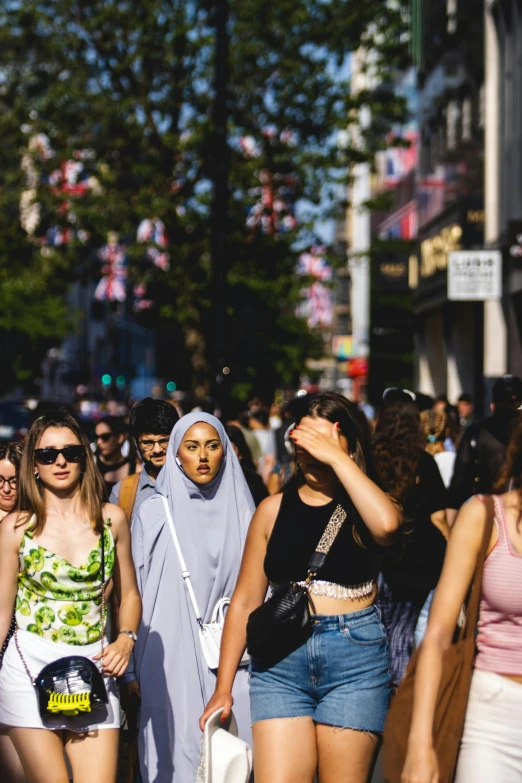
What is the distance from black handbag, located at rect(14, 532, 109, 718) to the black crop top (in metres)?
0.71

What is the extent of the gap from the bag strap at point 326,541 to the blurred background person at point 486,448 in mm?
3514

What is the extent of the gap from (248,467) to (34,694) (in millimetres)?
4221

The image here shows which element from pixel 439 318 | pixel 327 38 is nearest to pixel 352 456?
pixel 327 38

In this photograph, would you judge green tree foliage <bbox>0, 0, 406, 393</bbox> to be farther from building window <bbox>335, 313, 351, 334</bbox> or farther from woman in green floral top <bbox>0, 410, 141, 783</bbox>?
building window <bbox>335, 313, 351, 334</bbox>

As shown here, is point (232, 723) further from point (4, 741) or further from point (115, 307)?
point (115, 307)

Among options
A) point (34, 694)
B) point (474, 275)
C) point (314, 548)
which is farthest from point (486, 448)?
point (474, 275)

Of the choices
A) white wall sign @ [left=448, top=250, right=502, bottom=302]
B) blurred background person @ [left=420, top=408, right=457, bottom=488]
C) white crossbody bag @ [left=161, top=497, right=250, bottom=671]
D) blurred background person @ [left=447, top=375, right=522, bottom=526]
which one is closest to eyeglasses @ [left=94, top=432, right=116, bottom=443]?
blurred background person @ [left=420, top=408, right=457, bottom=488]

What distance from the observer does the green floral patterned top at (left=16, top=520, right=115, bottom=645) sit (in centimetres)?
482

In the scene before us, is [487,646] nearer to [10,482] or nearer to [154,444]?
[10,482]

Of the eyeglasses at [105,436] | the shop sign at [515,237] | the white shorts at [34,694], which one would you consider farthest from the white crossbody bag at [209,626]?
the shop sign at [515,237]

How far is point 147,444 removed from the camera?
7.23 metres

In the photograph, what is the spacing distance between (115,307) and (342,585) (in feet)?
82.7

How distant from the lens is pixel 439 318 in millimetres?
32094

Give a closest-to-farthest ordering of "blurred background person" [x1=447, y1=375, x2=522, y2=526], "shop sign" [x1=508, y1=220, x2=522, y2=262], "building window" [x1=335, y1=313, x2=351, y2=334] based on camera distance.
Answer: "blurred background person" [x1=447, y1=375, x2=522, y2=526] < "shop sign" [x1=508, y1=220, x2=522, y2=262] < "building window" [x1=335, y1=313, x2=351, y2=334]
